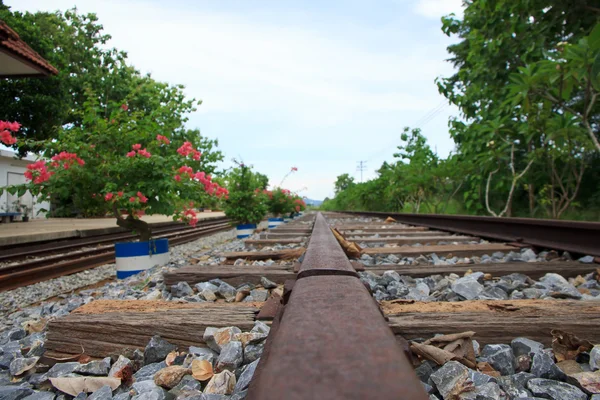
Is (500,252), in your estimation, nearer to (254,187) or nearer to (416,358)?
(416,358)

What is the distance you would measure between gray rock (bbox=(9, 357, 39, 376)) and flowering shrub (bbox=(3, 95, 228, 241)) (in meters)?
3.15

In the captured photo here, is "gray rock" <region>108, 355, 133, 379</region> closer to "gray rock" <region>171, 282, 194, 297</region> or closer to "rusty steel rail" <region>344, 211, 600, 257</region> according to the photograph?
"gray rock" <region>171, 282, 194, 297</region>

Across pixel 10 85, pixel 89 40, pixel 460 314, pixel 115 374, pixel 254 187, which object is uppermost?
pixel 89 40

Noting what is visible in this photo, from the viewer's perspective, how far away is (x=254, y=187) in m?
9.01

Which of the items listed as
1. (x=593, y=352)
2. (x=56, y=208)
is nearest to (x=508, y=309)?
(x=593, y=352)

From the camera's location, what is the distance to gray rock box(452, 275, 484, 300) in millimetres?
1619

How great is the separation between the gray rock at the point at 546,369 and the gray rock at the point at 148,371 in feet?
3.15

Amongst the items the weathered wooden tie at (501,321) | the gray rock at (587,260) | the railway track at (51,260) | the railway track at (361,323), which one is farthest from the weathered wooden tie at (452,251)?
the railway track at (51,260)

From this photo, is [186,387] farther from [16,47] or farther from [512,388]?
[16,47]

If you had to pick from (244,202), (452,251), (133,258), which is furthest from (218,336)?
(244,202)

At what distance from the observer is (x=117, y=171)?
4297 mm

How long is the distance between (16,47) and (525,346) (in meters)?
10.0

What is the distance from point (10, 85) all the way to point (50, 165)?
12.5m

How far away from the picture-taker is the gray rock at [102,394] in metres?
0.92
